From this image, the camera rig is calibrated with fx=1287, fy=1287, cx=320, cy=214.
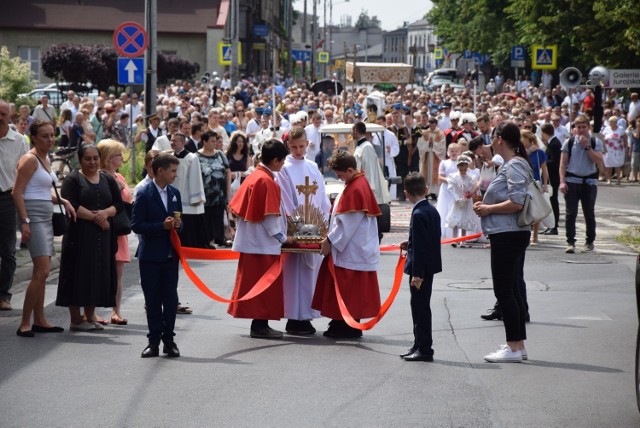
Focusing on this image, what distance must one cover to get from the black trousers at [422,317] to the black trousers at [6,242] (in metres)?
4.47

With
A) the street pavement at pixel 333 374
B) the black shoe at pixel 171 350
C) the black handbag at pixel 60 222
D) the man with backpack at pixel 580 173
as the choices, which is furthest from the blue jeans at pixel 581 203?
the black shoe at pixel 171 350

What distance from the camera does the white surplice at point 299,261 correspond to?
11148 mm

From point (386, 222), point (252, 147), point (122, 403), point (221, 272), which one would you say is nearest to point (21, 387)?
point (122, 403)

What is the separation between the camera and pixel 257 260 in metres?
10.9

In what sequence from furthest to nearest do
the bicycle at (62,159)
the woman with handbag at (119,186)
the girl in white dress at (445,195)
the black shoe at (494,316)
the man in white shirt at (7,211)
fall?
1. the bicycle at (62,159)
2. the girl in white dress at (445,195)
3. the man in white shirt at (7,211)
4. the black shoe at (494,316)
5. the woman with handbag at (119,186)

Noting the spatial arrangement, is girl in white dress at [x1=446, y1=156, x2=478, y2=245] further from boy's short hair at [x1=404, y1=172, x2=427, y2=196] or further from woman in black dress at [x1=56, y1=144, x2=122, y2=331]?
boy's short hair at [x1=404, y1=172, x2=427, y2=196]

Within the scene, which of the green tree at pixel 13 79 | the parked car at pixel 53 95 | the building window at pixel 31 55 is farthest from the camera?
the building window at pixel 31 55

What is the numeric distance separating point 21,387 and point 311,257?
3.43 m

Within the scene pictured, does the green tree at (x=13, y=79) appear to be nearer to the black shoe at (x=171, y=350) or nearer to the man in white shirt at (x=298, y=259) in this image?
the man in white shirt at (x=298, y=259)

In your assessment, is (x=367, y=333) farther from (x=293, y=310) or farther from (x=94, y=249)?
(x=94, y=249)

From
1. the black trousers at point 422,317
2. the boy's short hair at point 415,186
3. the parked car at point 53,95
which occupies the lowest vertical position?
the black trousers at point 422,317

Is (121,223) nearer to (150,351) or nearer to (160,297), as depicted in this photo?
(160,297)

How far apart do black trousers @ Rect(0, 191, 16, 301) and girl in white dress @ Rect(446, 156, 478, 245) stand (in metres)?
8.14

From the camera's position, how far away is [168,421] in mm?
7605
